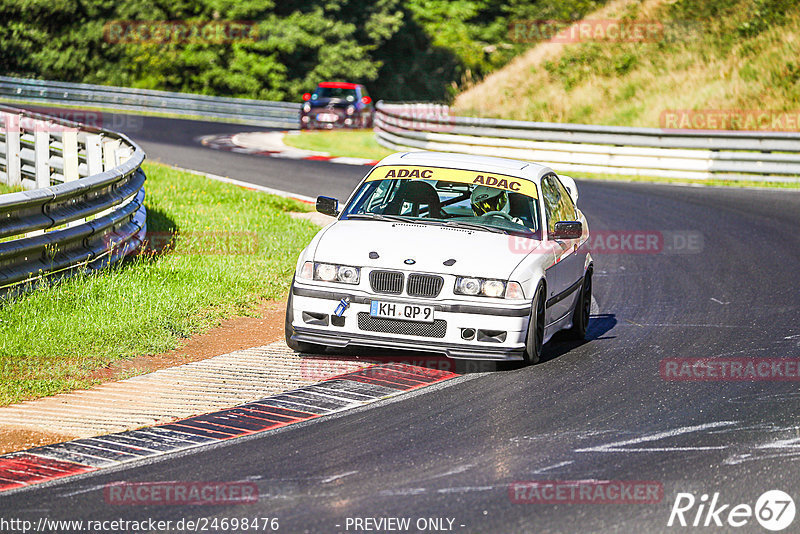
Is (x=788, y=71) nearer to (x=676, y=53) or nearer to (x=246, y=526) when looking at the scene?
(x=676, y=53)

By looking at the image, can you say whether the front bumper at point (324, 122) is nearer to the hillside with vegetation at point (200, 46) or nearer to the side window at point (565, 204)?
the hillside with vegetation at point (200, 46)

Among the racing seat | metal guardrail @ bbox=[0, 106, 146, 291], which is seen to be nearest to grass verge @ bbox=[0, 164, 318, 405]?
metal guardrail @ bbox=[0, 106, 146, 291]

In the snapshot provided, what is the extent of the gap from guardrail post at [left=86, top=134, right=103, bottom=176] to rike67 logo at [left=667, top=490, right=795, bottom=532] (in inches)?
449

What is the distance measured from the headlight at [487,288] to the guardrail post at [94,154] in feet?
27.8

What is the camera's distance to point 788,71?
29.1 m

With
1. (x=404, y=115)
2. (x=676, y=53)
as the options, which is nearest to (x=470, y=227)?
(x=404, y=115)

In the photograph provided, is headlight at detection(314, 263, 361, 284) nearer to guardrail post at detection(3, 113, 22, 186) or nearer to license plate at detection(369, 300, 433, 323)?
license plate at detection(369, 300, 433, 323)

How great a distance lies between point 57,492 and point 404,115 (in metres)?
23.3

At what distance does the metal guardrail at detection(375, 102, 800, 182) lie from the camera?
77.4ft

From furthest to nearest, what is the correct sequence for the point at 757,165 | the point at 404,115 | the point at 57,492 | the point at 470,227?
the point at 404,115 < the point at 757,165 < the point at 470,227 < the point at 57,492

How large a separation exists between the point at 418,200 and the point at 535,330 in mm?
1688

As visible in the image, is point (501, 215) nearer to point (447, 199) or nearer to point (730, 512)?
point (447, 199)

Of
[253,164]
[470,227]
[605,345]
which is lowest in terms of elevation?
[253,164]

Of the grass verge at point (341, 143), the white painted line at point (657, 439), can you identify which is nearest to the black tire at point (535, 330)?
the white painted line at point (657, 439)
